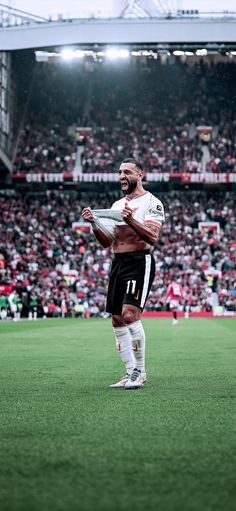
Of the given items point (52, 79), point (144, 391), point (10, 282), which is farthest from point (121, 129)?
point (144, 391)

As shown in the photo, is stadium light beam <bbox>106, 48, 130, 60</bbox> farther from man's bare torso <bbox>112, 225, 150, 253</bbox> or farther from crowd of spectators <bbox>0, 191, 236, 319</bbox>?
man's bare torso <bbox>112, 225, 150, 253</bbox>

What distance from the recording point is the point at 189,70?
5816cm

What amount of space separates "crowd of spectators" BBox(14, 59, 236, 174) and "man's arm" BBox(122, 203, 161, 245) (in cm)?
4501

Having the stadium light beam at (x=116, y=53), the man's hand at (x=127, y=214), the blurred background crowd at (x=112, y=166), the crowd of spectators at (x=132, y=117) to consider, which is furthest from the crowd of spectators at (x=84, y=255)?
the man's hand at (x=127, y=214)

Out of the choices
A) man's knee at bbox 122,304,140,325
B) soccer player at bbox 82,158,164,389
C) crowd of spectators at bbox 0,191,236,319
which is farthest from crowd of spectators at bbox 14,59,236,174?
man's knee at bbox 122,304,140,325

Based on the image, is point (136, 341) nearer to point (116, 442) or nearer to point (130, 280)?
point (130, 280)

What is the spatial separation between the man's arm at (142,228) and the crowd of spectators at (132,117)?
4501cm

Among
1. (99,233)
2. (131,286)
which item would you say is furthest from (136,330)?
(99,233)

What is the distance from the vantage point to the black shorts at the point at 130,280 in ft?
27.1

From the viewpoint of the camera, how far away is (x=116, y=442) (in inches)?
184

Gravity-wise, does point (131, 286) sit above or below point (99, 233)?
below

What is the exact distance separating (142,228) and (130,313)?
0.91 meters

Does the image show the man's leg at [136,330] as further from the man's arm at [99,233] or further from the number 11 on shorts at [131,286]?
the man's arm at [99,233]

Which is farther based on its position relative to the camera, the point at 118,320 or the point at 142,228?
the point at 118,320
